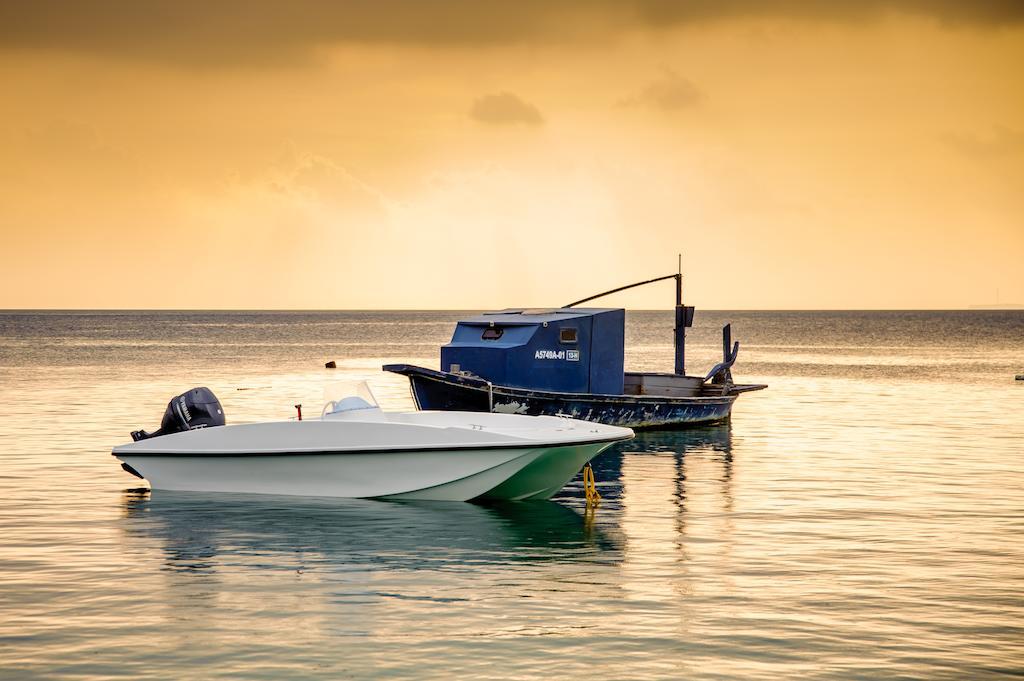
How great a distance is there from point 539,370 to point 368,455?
11090 millimetres

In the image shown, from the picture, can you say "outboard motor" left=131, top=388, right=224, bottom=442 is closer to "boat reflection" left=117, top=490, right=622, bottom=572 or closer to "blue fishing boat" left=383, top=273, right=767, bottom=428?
"boat reflection" left=117, top=490, right=622, bottom=572

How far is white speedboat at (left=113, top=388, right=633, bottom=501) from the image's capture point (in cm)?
1800

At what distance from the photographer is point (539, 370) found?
28.9 m

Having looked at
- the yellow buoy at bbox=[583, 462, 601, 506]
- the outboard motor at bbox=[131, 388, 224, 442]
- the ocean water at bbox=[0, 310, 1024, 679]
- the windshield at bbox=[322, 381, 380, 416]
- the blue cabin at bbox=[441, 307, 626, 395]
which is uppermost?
the blue cabin at bbox=[441, 307, 626, 395]

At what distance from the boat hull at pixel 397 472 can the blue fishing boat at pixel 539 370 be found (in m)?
8.30

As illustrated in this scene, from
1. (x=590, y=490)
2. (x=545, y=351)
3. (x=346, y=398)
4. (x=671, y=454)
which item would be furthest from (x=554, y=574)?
(x=545, y=351)

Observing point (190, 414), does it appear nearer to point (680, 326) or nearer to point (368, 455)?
point (368, 455)

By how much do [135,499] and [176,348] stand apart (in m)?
81.1

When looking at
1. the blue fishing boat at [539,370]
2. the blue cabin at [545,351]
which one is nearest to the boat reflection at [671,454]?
the blue fishing boat at [539,370]

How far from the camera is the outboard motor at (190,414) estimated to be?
19578 millimetres

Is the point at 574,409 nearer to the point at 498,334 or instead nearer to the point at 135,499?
the point at 498,334

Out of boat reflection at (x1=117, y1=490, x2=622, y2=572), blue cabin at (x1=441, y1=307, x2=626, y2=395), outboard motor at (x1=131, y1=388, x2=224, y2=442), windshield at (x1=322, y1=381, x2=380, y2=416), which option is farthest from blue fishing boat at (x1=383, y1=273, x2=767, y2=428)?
boat reflection at (x1=117, y1=490, x2=622, y2=572)

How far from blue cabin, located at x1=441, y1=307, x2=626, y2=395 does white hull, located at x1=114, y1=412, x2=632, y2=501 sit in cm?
932

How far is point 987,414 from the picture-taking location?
36.8 meters
